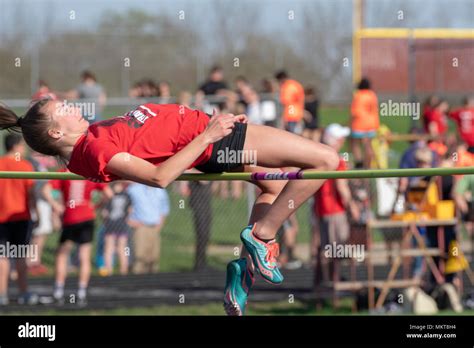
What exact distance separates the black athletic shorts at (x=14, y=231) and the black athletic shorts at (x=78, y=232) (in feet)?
1.44

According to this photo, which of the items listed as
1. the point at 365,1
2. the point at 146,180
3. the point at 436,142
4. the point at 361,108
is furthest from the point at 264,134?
the point at 365,1

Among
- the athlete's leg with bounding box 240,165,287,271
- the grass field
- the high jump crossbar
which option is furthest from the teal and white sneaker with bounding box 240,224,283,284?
the grass field

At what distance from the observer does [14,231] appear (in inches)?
452

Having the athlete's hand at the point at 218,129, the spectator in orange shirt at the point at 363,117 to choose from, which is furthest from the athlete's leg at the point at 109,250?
the athlete's hand at the point at 218,129

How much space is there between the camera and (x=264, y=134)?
259 inches

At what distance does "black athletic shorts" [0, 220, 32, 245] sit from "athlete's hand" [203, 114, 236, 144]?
5.63 metres

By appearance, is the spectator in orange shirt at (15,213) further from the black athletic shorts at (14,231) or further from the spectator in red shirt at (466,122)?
the spectator in red shirt at (466,122)

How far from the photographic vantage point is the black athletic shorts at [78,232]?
1171 centimetres

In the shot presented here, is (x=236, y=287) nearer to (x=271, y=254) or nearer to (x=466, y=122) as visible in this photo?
(x=271, y=254)

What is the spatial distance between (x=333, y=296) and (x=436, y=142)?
2379 mm

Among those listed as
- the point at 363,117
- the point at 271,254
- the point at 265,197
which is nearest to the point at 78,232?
the point at 265,197

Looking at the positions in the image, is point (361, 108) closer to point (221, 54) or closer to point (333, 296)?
point (333, 296)

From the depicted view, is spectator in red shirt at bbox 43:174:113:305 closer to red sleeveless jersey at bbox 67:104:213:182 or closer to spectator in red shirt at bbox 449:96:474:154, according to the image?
red sleeveless jersey at bbox 67:104:213:182

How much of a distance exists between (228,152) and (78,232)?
17.8ft
